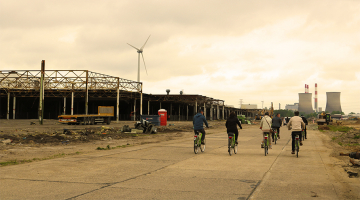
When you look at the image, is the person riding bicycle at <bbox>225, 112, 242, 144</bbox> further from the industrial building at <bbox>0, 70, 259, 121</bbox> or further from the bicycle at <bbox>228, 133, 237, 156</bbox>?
the industrial building at <bbox>0, 70, 259, 121</bbox>

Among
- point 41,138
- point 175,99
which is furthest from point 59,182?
point 175,99

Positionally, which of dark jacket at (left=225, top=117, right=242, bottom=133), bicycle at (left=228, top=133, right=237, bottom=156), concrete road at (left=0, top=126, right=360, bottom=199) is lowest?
concrete road at (left=0, top=126, right=360, bottom=199)

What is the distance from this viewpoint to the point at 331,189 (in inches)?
276

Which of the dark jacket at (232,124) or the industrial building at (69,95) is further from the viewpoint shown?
the industrial building at (69,95)

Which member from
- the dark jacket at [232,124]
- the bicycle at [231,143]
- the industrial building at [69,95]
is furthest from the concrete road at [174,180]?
the industrial building at [69,95]

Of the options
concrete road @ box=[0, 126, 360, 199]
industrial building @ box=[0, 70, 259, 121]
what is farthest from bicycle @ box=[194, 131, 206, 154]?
industrial building @ box=[0, 70, 259, 121]

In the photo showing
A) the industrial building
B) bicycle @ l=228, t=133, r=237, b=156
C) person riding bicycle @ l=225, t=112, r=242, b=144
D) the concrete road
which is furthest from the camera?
the industrial building

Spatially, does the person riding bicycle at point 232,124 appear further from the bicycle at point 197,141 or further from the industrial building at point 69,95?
the industrial building at point 69,95

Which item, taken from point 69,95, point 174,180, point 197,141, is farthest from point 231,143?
point 69,95

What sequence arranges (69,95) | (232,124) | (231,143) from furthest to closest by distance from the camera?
(69,95) → (232,124) → (231,143)

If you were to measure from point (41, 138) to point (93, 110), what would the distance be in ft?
176

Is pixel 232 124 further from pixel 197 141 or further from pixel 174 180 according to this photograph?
pixel 174 180

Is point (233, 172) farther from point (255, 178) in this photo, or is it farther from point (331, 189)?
point (331, 189)

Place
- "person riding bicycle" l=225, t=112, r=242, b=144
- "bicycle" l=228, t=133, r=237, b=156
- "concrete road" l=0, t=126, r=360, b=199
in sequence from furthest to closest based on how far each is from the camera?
"person riding bicycle" l=225, t=112, r=242, b=144, "bicycle" l=228, t=133, r=237, b=156, "concrete road" l=0, t=126, r=360, b=199
